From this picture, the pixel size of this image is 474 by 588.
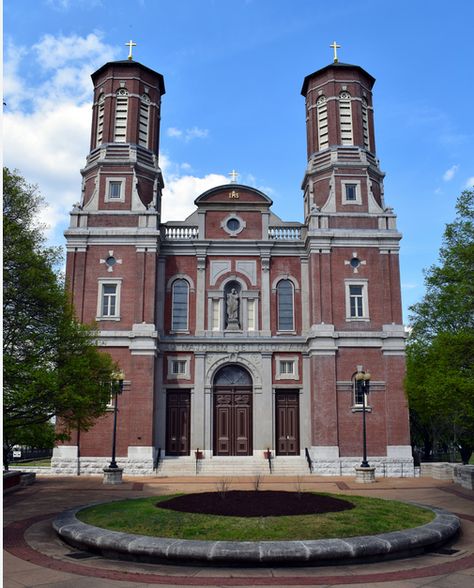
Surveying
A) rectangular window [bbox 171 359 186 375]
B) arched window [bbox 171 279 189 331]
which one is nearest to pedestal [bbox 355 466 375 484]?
rectangular window [bbox 171 359 186 375]

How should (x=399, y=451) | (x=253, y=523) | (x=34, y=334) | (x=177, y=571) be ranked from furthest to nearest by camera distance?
1. (x=399, y=451)
2. (x=34, y=334)
3. (x=253, y=523)
4. (x=177, y=571)

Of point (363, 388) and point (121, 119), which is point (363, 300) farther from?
point (121, 119)

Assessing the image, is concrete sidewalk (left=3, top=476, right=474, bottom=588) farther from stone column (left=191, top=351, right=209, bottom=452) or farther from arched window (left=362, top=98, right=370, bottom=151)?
arched window (left=362, top=98, right=370, bottom=151)

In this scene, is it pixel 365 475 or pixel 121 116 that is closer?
pixel 365 475

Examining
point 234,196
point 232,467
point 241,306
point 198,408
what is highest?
point 234,196

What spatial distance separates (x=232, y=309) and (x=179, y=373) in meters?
4.34

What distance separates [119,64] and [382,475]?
2608cm

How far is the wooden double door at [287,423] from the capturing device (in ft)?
94.4

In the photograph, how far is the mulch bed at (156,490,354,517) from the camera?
455 inches

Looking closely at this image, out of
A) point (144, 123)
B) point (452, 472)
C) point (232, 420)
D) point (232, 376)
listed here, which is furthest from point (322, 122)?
point (452, 472)

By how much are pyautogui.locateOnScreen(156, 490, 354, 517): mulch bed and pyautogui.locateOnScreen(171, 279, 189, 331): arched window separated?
1654 cm

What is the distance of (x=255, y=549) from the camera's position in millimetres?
9109

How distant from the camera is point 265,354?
29422 millimetres

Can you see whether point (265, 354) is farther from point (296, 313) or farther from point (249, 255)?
point (249, 255)
